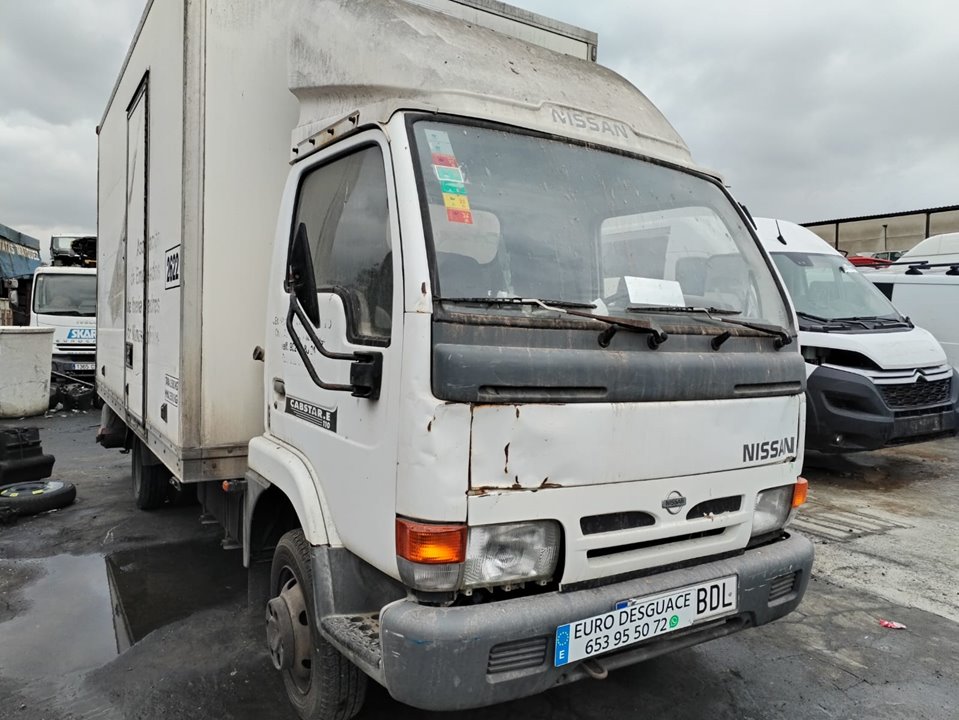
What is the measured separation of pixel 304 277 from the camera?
8.85 feet

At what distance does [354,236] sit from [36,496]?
4951mm

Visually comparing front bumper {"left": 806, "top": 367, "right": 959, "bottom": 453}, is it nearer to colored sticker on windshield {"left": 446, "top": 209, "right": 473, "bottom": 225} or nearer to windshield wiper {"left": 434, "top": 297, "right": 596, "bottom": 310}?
windshield wiper {"left": 434, "top": 297, "right": 596, "bottom": 310}

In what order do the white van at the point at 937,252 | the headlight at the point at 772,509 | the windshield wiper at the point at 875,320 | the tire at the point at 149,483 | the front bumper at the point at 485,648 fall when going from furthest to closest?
1. the white van at the point at 937,252
2. the windshield wiper at the point at 875,320
3. the tire at the point at 149,483
4. the headlight at the point at 772,509
5. the front bumper at the point at 485,648

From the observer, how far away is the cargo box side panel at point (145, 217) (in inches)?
137

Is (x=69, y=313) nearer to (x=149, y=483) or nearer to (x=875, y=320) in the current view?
(x=149, y=483)

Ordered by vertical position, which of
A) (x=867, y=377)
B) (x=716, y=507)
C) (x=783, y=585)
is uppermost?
(x=867, y=377)

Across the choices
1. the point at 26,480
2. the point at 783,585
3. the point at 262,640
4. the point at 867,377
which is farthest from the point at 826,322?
the point at 26,480

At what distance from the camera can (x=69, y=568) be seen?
4828 mm

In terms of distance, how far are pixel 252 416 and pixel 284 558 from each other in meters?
0.81

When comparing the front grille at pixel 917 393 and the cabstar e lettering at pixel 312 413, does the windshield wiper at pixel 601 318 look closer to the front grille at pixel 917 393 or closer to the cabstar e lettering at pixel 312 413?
the cabstar e lettering at pixel 312 413

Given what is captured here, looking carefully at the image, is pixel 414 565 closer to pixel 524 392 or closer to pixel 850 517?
pixel 524 392

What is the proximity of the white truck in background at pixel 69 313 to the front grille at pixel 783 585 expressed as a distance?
13.0 meters

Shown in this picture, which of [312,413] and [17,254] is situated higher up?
[17,254]

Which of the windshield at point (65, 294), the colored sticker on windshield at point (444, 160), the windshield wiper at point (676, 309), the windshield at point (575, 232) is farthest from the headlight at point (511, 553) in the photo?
the windshield at point (65, 294)
